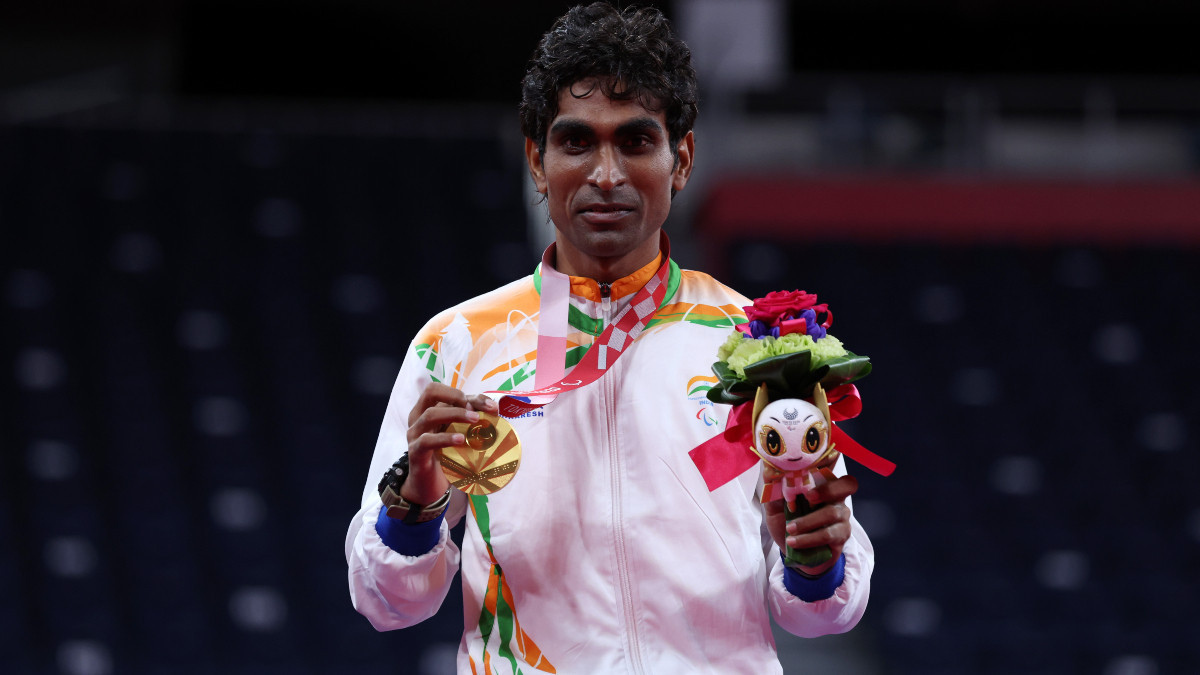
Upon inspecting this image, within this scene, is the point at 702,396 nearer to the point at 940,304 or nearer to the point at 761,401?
the point at 761,401

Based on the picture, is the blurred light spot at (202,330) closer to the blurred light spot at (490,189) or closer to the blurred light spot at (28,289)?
the blurred light spot at (28,289)

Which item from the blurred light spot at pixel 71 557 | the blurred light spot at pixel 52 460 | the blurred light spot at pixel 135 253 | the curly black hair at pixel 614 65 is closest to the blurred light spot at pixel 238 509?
the blurred light spot at pixel 71 557

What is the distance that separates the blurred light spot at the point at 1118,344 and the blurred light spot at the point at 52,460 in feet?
18.8

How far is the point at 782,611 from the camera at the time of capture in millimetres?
1480

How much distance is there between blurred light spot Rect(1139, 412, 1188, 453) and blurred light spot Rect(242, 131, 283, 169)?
544 cm

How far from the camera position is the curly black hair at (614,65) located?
59.4 inches

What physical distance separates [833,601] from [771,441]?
0.84 feet

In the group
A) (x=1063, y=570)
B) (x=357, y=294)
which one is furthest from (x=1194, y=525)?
(x=357, y=294)

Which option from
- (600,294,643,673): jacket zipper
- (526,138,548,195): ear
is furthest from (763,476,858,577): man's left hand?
(526,138,548,195): ear

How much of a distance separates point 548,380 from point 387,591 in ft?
1.06

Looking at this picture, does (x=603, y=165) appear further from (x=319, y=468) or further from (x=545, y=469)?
(x=319, y=468)

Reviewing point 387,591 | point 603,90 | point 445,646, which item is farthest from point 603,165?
point 445,646

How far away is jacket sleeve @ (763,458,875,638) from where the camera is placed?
4.75ft

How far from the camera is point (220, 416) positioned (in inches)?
255
